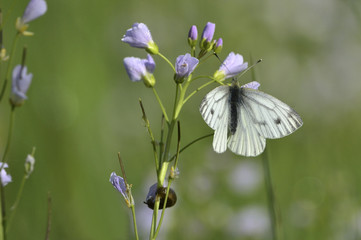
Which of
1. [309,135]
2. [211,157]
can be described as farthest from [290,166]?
[211,157]

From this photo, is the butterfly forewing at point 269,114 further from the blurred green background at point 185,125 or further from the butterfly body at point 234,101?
the blurred green background at point 185,125

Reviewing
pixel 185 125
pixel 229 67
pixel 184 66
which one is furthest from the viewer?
pixel 185 125

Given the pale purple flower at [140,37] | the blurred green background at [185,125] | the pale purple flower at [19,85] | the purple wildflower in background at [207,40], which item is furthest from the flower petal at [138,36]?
the blurred green background at [185,125]

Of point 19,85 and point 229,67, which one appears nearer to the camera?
point 19,85

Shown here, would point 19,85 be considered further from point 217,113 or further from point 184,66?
point 217,113

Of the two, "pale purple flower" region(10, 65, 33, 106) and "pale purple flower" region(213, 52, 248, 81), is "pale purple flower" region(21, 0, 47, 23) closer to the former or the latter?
"pale purple flower" region(10, 65, 33, 106)

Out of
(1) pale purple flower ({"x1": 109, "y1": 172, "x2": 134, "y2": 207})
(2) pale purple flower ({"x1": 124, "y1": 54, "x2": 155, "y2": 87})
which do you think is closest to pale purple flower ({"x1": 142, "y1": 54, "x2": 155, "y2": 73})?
(2) pale purple flower ({"x1": 124, "y1": 54, "x2": 155, "y2": 87})

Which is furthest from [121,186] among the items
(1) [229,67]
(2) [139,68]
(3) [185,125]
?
(3) [185,125]

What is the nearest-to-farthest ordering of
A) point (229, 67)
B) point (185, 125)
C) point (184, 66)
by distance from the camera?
1. point (184, 66)
2. point (229, 67)
3. point (185, 125)
